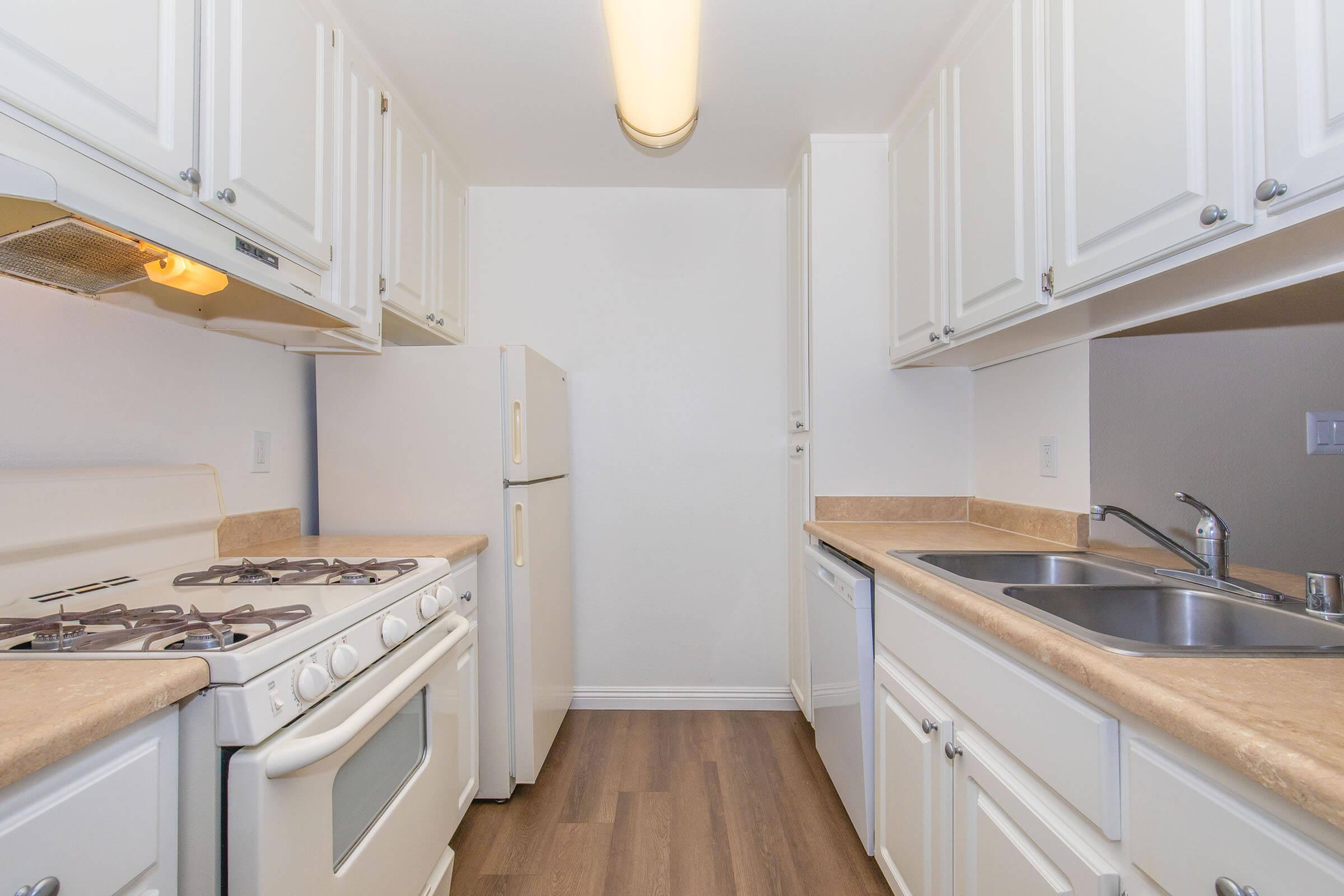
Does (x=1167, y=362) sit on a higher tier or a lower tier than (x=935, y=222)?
lower

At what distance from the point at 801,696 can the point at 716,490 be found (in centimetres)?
94

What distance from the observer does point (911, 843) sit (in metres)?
1.35

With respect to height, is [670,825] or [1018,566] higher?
[1018,566]

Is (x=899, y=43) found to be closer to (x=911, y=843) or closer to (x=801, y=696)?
(x=911, y=843)

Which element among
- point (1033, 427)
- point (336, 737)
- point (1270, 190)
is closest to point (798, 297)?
point (1033, 427)

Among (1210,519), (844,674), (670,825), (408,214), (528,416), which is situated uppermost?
(408,214)

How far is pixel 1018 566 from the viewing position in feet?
5.18

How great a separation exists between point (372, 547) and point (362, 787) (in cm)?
80

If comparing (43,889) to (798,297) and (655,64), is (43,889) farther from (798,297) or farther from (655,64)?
(798,297)

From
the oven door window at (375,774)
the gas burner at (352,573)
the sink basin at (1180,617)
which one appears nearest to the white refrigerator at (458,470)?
the gas burner at (352,573)

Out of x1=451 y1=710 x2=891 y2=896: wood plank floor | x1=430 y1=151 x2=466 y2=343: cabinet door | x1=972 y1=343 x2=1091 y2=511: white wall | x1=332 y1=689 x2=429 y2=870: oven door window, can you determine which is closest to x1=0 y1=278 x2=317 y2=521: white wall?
x1=430 y1=151 x2=466 y2=343: cabinet door

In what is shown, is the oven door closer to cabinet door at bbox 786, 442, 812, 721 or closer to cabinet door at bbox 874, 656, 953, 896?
cabinet door at bbox 874, 656, 953, 896

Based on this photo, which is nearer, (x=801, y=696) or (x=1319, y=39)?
(x=1319, y=39)

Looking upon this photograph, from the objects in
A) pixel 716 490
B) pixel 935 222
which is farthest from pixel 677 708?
pixel 935 222
